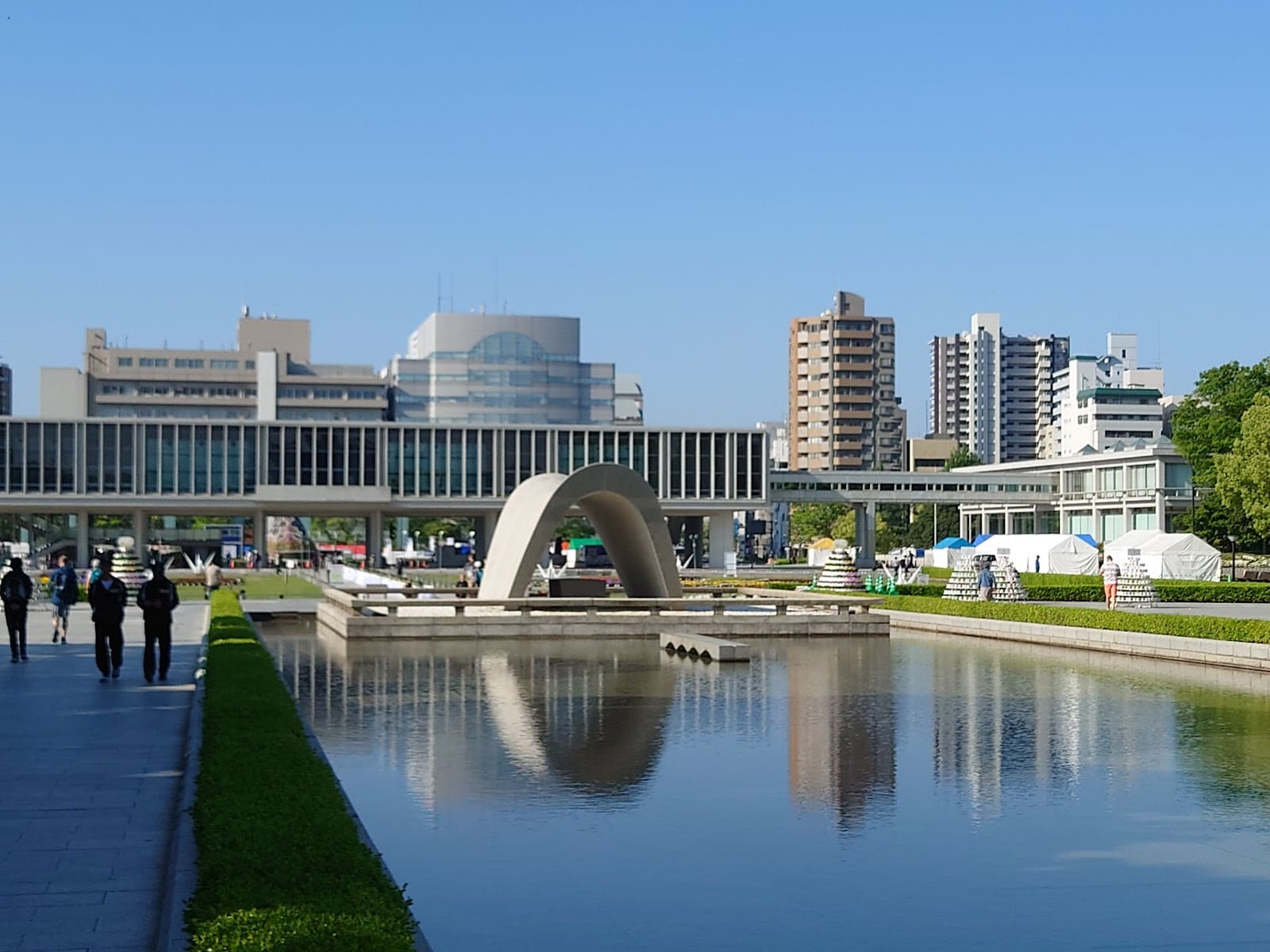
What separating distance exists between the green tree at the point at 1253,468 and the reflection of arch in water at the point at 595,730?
1816 inches

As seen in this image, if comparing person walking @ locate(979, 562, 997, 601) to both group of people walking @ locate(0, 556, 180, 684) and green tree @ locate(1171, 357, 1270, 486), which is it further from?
green tree @ locate(1171, 357, 1270, 486)

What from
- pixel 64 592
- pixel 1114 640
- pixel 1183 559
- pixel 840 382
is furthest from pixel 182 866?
pixel 840 382

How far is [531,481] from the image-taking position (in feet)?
134

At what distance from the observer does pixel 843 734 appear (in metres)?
17.6

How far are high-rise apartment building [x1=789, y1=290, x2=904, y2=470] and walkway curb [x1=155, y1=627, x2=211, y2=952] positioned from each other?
145723mm

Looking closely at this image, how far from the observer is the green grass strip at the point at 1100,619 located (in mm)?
26594

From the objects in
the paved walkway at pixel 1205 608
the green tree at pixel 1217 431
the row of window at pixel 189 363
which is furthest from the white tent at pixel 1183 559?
the row of window at pixel 189 363

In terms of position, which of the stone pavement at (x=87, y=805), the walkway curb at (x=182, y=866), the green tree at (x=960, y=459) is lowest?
the stone pavement at (x=87, y=805)

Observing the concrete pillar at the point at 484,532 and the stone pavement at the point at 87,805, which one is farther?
the concrete pillar at the point at 484,532

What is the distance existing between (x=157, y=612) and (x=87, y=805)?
9.30 metres

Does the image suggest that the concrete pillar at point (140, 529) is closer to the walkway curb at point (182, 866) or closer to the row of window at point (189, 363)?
the row of window at point (189, 363)

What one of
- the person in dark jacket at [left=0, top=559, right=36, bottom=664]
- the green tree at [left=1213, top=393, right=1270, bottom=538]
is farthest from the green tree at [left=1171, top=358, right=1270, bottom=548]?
the person in dark jacket at [left=0, top=559, right=36, bottom=664]

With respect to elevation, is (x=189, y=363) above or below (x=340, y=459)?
above

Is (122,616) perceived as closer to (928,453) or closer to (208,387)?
(208,387)
